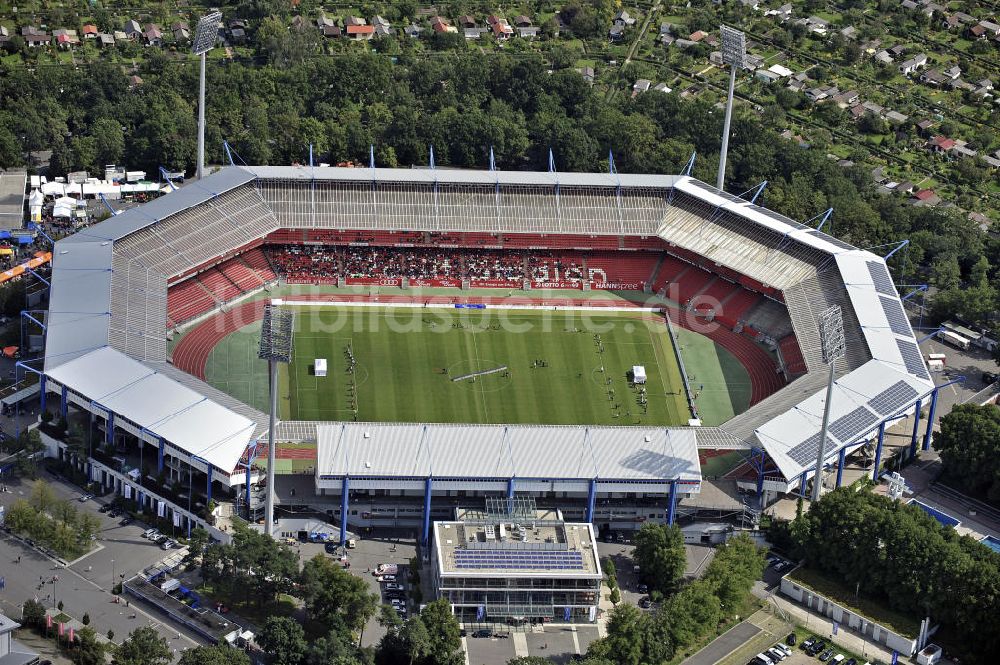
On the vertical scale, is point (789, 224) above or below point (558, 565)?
above

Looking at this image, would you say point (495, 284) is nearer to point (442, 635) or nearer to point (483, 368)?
point (483, 368)

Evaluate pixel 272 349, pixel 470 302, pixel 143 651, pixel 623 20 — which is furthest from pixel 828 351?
pixel 623 20

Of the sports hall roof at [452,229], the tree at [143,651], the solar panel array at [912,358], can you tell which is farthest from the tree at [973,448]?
the tree at [143,651]

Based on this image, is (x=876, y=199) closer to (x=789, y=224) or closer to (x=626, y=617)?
(x=789, y=224)

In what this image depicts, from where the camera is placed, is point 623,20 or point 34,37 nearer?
point 34,37

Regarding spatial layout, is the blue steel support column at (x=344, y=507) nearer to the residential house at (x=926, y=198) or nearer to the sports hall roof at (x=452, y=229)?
the sports hall roof at (x=452, y=229)

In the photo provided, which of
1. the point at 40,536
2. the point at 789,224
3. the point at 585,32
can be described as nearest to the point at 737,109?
the point at 585,32
